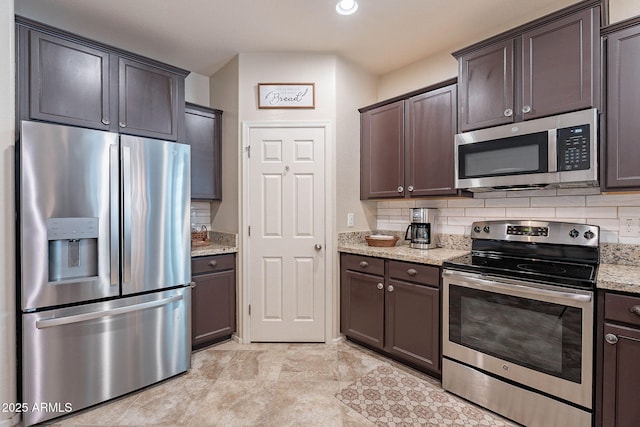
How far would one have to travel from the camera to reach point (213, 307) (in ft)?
9.06

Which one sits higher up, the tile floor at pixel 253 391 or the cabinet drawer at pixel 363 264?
the cabinet drawer at pixel 363 264

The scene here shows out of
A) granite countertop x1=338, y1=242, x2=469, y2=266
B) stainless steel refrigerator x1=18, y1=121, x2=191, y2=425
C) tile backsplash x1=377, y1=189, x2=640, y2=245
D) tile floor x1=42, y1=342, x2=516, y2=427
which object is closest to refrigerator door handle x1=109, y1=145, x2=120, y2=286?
stainless steel refrigerator x1=18, y1=121, x2=191, y2=425

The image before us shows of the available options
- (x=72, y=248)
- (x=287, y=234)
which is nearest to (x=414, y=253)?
(x=287, y=234)

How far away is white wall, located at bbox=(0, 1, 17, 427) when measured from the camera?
172cm

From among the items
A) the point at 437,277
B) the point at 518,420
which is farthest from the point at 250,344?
the point at 518,420

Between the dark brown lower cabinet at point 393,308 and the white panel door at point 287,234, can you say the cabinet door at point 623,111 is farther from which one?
the white panel door at point 287,234

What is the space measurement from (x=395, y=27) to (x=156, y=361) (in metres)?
3.13

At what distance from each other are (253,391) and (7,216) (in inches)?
72.6

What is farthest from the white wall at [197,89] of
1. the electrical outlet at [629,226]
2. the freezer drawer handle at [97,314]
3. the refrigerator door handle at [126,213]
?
the electrical outlet at [629,226]

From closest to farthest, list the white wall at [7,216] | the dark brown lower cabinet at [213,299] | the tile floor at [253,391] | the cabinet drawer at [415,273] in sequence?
the white wall at [7,216] < the tile floor at [253,391] < the cabinet drawer at [415,273] < the dark brown lower cabinet at [213,299]

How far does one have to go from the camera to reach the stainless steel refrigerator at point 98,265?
175cm

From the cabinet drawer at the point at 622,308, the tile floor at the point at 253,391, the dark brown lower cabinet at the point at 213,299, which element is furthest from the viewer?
the dark brown lower cabinet at the point at 213,299

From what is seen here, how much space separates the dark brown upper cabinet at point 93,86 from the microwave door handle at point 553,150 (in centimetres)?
266

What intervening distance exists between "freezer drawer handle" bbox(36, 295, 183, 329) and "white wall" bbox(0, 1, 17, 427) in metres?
0.19
